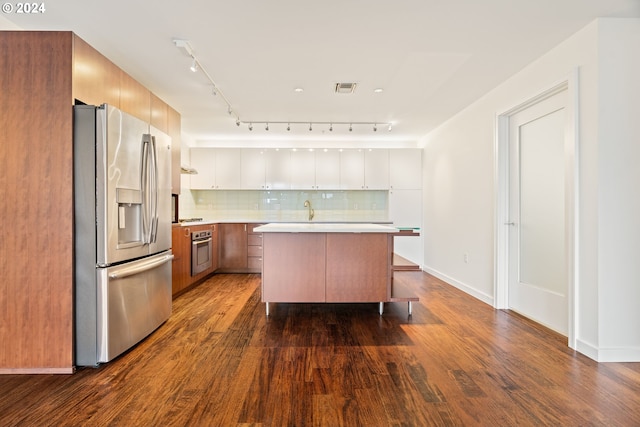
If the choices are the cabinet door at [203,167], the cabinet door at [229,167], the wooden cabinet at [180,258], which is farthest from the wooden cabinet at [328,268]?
the cabinet door at [203,167]

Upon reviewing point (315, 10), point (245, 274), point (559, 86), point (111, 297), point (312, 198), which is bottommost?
point (245, 274)

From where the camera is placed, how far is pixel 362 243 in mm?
3203

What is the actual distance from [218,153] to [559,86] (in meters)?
5.03

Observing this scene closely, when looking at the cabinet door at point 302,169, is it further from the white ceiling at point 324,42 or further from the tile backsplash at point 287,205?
the white ceiling at point 324,42

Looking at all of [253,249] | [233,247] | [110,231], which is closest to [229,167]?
[233,247]

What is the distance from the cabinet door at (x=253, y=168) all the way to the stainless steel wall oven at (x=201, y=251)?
1.34 m

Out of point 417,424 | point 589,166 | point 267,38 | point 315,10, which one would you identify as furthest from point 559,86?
point 417,424

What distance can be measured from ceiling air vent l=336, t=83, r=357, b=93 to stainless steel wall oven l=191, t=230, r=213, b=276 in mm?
2678

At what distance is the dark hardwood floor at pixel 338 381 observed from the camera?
164cm

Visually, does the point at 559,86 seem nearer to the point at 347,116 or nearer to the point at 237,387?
the point at 347,116

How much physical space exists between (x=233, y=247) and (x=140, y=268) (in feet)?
10.1

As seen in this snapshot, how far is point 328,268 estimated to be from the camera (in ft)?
10.5

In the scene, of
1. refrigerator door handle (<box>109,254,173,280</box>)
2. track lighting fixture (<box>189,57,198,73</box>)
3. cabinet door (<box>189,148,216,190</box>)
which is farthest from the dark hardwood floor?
cabinet door (<box>189,148,216,190</box>)

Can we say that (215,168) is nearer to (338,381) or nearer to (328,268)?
(328,268)
